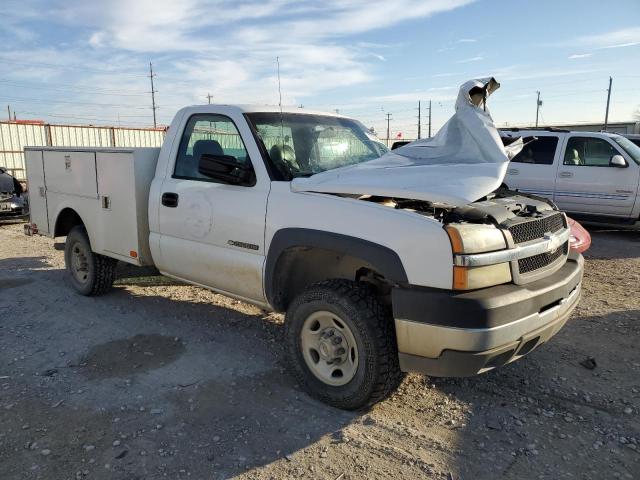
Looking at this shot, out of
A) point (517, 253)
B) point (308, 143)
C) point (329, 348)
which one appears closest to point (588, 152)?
point (308, 143)

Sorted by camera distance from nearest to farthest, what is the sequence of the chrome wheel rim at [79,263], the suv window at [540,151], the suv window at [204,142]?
the suv window at [204,142] → the chrome wheel rim at [79,263] → the suv window at [540,151]

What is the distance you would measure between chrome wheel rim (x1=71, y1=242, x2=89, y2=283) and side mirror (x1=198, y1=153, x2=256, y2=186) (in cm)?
285

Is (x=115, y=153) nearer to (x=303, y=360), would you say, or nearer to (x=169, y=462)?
(x=303, y=360)

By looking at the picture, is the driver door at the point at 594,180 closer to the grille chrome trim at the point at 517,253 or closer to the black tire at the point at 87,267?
the grille chrome trim at the point at 517,253

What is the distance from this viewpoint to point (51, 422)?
3359mm

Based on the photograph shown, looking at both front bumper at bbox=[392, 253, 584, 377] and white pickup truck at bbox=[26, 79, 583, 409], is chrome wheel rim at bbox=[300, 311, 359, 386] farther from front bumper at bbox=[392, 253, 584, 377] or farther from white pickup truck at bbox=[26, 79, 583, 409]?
front bumper at bbox=[392, 253, 584, 377]

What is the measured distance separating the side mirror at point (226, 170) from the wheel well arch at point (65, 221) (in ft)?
9.83

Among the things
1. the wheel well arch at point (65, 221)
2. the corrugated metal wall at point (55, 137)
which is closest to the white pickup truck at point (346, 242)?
the wheel well arch at point (65, 221)

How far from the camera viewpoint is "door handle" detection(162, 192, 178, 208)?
4.58 meters

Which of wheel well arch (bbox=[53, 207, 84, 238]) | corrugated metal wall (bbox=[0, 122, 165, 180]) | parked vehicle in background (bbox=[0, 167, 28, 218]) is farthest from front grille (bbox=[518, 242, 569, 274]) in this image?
corrugated metal wall (bbox=[0, 122, 165, 180])

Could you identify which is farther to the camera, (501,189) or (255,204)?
(501,189)

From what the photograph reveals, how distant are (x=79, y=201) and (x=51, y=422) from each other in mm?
3051

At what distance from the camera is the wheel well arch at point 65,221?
244 inches

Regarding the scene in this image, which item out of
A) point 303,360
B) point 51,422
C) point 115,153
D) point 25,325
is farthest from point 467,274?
point 25,325
